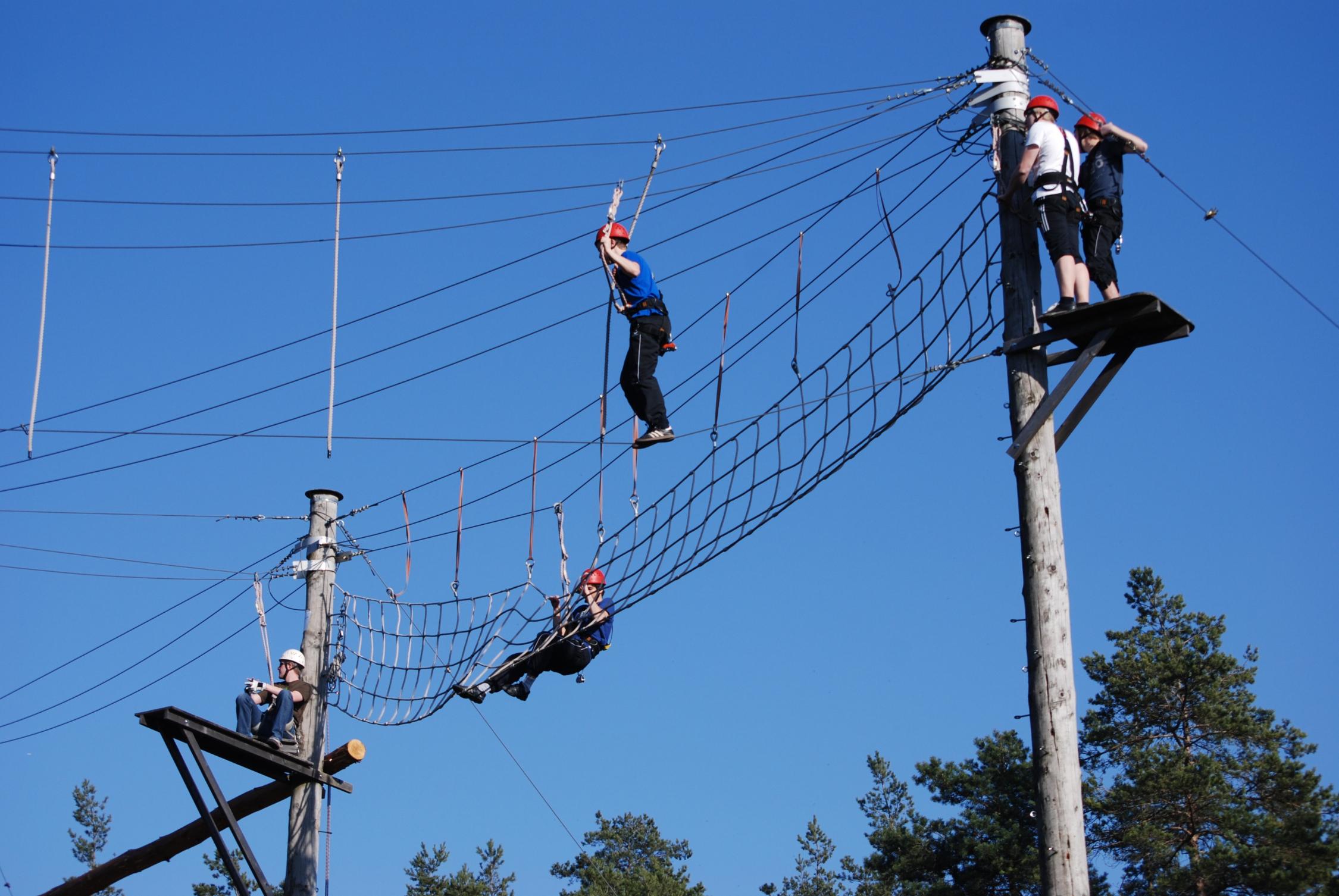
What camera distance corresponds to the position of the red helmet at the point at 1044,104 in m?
6.74

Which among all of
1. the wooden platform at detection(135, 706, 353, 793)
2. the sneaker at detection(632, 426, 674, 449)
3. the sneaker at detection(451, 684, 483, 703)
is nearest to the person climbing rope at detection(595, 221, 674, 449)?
the sneaker at detection(632, 426, 674, 449)

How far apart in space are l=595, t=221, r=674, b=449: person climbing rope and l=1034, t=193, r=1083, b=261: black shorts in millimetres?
2744

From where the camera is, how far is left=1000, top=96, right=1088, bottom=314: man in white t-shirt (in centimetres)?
630

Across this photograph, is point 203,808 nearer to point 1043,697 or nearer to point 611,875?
point 1043,697

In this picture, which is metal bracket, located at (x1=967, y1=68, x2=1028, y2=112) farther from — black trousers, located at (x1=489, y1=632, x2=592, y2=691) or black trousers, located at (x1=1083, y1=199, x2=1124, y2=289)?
black trousers, located at (x1=489, y1=632, x2=592, y2=691)

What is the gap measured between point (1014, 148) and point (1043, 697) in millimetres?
2475

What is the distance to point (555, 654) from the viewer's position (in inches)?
373

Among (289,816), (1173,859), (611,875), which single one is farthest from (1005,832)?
(289,816)

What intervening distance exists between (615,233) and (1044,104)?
2.75 m

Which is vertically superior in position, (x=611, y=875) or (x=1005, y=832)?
(x=611, y=875)

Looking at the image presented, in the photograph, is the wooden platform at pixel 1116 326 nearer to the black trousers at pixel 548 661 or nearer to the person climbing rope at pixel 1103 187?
the person climbing rope at pixel 1103 187

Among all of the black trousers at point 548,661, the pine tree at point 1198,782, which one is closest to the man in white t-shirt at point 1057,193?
the black trousers at point 548,661

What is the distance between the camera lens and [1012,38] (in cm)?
696

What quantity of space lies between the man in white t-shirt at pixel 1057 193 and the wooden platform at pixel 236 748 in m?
5.97
